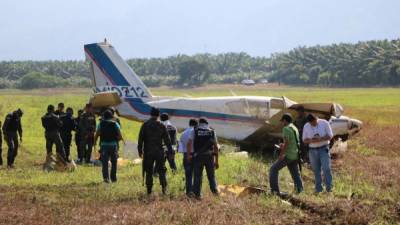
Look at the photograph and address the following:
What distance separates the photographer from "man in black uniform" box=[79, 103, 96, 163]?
15539mm

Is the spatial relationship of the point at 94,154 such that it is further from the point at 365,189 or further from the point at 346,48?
the point at 346,48

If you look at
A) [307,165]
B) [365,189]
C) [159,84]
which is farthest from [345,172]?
[159,84]

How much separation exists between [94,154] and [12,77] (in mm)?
127802

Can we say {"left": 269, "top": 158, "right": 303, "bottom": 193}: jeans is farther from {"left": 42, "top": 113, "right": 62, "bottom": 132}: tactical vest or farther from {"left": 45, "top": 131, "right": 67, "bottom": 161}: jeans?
{"left": 42, "top": 113, "right": 62, "bottom": 132}: tactical vest

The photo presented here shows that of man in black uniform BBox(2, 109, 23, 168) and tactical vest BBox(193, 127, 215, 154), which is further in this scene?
man in black uniform BBox(2, 109, 23, 168)

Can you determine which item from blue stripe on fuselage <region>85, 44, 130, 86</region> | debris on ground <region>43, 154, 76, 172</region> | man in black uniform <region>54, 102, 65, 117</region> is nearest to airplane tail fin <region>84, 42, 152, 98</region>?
blue stripe on fuselage <region>85, 44, 130, 86</region>

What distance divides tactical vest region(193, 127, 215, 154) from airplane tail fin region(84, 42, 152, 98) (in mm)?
10168

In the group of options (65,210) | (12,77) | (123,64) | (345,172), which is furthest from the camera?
(12,77)

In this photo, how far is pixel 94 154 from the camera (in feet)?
54.6

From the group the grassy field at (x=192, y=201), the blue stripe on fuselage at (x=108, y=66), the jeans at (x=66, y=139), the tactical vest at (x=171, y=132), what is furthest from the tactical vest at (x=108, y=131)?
the blue stripe on fuselage at (x=108, y=66)

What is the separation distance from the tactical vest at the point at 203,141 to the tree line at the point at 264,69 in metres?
82.4

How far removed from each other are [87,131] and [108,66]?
534 centimetres

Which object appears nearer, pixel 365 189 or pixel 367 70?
pixel 365 189

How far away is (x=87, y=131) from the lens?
15.6 metres
